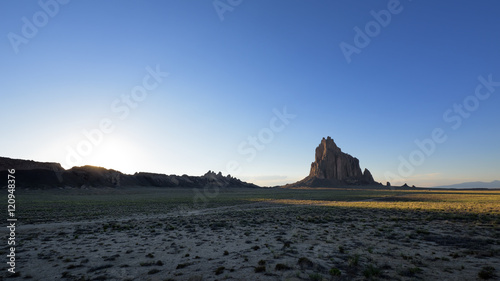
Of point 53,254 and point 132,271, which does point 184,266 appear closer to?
point 132,271

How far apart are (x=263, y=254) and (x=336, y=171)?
623ft

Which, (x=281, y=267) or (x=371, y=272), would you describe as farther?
(x=281, y=267)

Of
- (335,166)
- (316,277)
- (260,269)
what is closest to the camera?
(316,277)

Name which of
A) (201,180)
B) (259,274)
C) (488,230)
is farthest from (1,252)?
(201,180)

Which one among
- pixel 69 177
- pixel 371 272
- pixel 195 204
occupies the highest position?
pixel 69 177

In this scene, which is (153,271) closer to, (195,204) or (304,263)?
(304,263)

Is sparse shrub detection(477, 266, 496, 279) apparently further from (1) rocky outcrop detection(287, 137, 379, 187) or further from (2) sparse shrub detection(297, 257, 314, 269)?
(1) rocky outcrop detection(287, 137, 379, 187)

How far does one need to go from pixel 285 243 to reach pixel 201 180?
16634 cm

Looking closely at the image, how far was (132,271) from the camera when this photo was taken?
8281 mm

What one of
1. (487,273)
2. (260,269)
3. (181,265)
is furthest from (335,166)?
(181,265)

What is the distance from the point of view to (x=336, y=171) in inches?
7343

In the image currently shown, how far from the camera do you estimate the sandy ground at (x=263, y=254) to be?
774 centimetres

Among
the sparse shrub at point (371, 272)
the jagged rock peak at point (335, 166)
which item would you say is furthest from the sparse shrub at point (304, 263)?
the jagged rock peak at point (335, 166)

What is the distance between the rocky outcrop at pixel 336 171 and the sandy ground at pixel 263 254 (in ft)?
553
